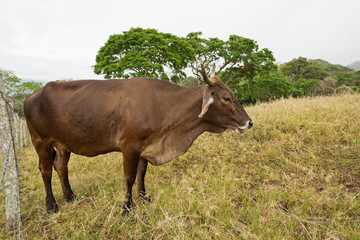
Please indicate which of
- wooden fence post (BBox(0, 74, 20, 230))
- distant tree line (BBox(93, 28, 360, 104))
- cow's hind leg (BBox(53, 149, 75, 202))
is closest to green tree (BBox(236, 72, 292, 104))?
distant tree line (BBox(93, 28, 360, 104))

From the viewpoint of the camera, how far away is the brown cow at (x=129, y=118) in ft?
10.6

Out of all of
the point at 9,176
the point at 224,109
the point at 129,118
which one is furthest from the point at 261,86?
the point at 9,176

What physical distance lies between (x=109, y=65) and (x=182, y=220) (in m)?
16.8

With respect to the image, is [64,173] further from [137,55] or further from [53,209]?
[137,55]

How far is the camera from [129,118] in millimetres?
3162

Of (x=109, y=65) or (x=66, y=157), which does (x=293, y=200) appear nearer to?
(x=66, y=157)

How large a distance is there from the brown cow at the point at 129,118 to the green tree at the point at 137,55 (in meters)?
13.0

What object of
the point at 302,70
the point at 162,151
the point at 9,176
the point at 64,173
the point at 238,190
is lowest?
the point at 238,190

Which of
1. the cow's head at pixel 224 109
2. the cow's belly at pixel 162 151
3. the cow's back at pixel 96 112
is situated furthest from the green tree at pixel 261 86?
the cow's back at pixel 96 112

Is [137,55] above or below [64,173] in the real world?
above

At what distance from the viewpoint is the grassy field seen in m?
2.63

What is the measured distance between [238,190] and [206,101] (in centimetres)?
156

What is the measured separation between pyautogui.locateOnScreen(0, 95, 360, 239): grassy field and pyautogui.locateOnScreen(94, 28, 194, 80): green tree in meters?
11.3

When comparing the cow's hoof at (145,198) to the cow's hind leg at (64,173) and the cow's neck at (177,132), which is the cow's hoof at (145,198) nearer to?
the cow's neck at (177,132)
